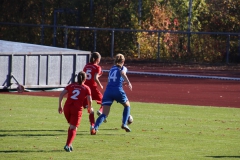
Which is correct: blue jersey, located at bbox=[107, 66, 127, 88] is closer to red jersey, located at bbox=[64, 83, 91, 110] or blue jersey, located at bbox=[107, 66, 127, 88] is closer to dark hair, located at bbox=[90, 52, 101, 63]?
dark hair, located at bbox=[90, 52, 101, 63]

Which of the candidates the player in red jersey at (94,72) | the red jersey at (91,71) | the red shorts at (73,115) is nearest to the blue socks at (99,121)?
the player in red jersey at (94,72)

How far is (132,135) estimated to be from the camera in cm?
1381

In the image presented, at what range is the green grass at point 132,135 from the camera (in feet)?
37.4

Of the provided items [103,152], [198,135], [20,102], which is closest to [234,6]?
[20,102]

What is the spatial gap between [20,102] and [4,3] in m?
30.9

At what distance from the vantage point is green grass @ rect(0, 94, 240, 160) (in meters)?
11.4

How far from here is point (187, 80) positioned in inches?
1203

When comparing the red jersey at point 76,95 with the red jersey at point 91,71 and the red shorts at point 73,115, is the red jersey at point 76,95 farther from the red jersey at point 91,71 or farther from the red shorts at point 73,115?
the red jersey at point 91,71

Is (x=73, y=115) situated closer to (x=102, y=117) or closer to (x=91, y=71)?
(x=102, y=117)

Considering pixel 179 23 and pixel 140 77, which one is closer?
pixel 140 77

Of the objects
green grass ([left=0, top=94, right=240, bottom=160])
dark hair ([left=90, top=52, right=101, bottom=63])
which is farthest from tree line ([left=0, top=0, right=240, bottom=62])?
dark hair ([left=90, top=52, right=101, bottom=63])

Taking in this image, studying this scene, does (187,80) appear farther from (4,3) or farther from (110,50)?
(4,3)

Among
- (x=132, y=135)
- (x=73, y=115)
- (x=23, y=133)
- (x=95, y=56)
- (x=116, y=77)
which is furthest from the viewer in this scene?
(x=95, y=56)

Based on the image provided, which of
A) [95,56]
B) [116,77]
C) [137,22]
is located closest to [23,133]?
[116,77]
